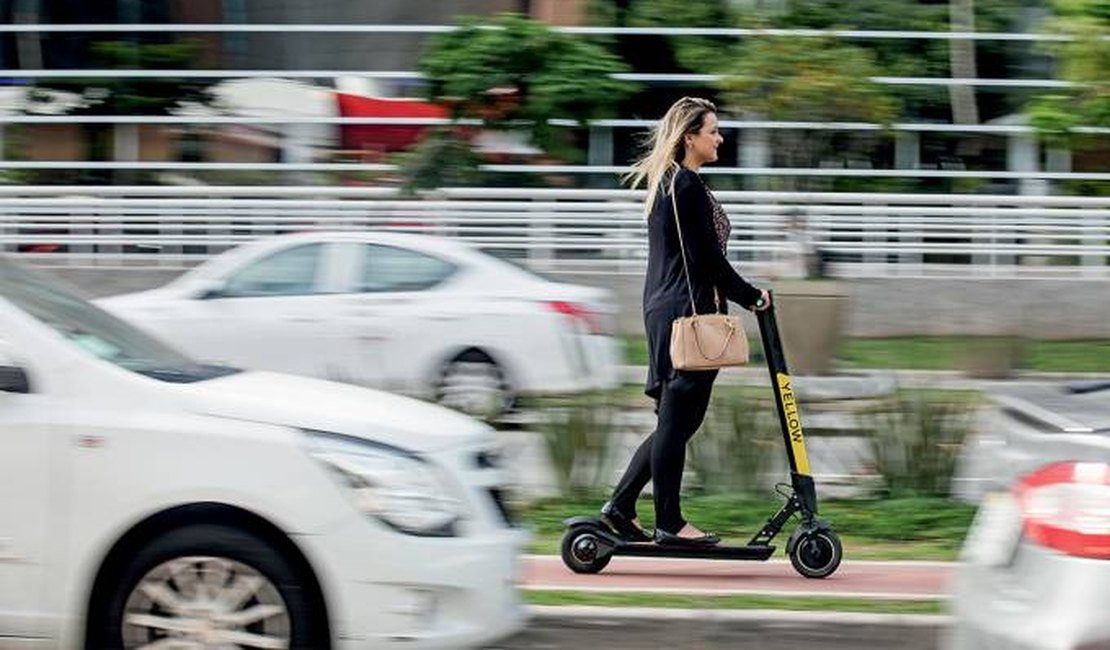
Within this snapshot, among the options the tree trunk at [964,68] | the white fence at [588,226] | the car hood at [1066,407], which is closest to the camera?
the car hood at [1066,407]

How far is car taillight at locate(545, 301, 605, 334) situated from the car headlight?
818 cm

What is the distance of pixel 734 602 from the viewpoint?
7535 millimetres

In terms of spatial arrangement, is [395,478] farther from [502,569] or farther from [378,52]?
[378,52]

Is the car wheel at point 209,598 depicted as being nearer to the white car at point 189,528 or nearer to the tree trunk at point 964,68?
the white car at point 189,528

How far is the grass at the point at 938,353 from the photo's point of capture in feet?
62.4

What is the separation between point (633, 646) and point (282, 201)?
60.9 ft

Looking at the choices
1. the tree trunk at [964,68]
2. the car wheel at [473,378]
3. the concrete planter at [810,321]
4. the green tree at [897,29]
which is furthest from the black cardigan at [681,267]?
the tree trunk at [964,68]

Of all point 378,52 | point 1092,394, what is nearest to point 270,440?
point 1092,394

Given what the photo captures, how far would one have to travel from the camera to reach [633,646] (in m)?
6.82

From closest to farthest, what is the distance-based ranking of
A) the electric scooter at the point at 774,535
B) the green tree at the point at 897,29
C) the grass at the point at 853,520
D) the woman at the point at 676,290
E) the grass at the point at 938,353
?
the woman at the point at 676,290 → the electric scooter at the point at 774,535 → the grass at the point at 853,520 → the grass at the point at 938,353 → the green tree at the point at 897,29

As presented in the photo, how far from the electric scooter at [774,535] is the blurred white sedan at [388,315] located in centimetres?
581

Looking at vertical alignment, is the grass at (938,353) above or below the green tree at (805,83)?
below

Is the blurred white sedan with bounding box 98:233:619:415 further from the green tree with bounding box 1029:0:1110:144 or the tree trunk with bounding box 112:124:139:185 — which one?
the tree trunk with bounding box 112:124:139:185

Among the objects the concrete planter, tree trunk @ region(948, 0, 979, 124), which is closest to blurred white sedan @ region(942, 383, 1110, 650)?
the concrete planter
